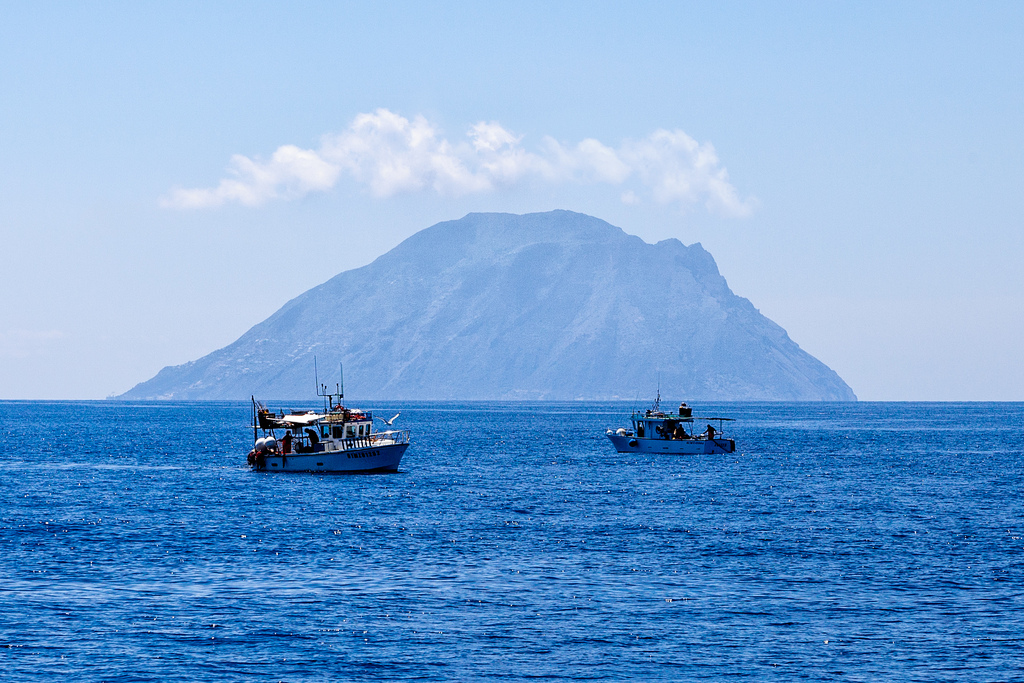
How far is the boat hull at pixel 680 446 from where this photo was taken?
423 feet

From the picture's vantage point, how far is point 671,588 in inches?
1820

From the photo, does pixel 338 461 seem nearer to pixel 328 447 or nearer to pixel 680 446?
pixel 328 447

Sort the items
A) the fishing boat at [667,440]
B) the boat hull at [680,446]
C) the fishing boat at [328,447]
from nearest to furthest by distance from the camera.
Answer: the fishing boat at [328,447] → the boat hull at [680,446] → the fishing boat at [667,440]

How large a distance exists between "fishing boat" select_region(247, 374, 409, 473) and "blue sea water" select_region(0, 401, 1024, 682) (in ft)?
12.3

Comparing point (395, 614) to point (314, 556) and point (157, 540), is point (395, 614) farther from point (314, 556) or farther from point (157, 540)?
point (157, 540)

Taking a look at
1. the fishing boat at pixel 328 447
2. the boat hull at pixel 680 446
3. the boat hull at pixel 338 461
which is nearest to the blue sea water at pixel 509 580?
the boat hull at pixel 338 461

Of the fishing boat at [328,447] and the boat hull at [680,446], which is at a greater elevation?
the fishing boat at [328,447]

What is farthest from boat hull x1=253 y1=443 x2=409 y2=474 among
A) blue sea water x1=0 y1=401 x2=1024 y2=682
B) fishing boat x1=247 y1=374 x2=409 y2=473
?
blue sea water x1=0 y1=401 x2=1024 y2=682

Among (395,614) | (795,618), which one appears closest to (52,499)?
(395,614)

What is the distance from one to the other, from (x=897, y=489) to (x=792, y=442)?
85.1m

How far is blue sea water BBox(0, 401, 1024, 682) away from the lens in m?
35.3

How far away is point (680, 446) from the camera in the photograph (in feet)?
423

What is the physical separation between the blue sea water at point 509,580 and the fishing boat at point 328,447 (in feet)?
12.3

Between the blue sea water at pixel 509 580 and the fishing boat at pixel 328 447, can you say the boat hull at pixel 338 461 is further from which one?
the blue sea water at pixel 509 580
